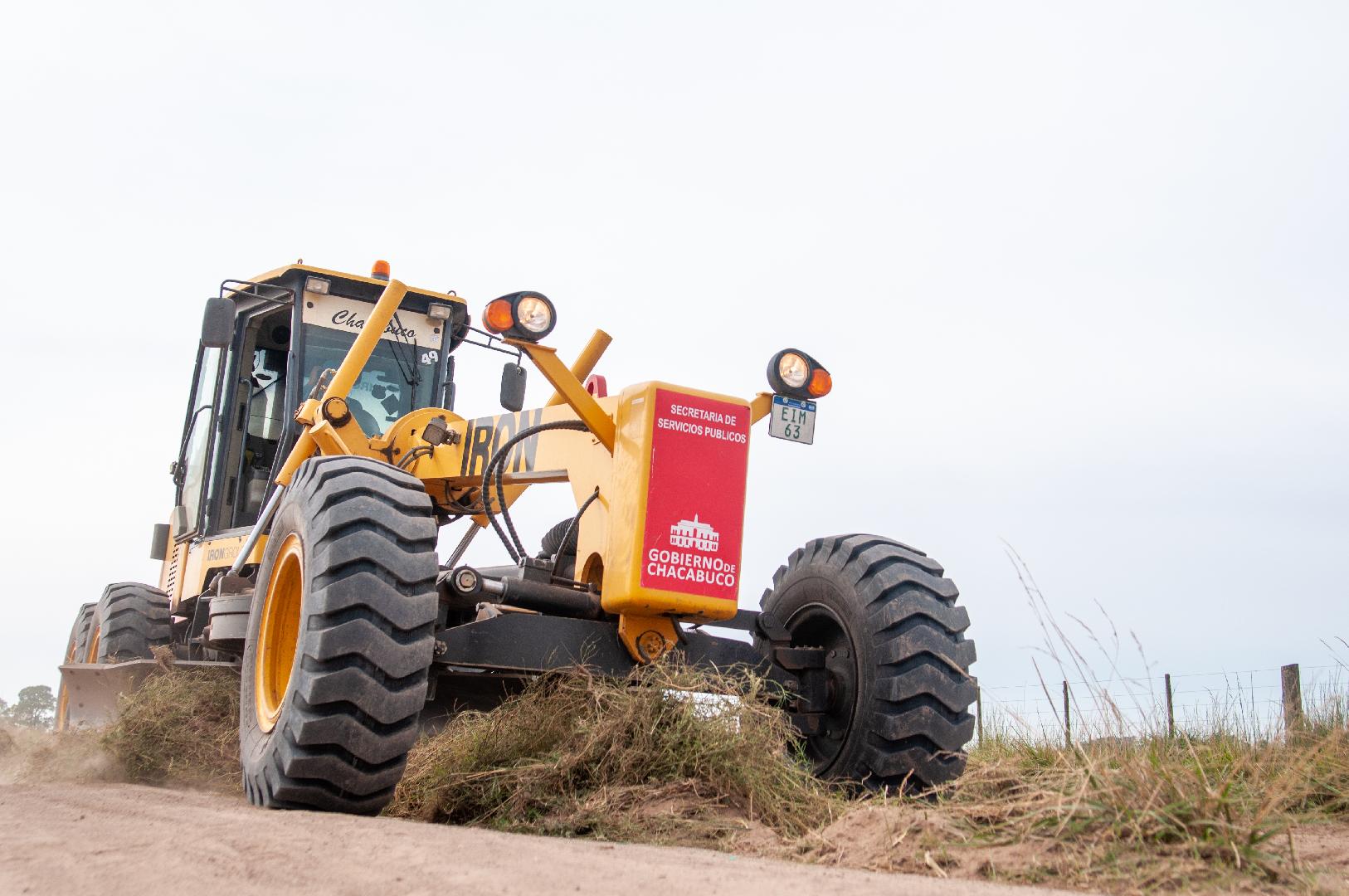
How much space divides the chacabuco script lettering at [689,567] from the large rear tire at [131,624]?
5033mm

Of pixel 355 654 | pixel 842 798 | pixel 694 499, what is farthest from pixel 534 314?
pixel 842 798

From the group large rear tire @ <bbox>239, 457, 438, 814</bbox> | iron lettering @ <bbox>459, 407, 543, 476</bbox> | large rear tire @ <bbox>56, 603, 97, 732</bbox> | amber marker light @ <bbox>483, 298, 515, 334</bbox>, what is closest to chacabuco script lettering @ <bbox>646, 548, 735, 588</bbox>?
large rear tire @ <bbox>239, 457, 438, 814</bbox>

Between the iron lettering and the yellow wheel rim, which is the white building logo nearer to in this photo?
the iron lettering

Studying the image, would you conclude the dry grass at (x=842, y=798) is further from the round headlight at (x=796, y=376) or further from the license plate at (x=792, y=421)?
the round headlight at (x=796, y=376)

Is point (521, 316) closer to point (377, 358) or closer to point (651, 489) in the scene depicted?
point (651, 489)

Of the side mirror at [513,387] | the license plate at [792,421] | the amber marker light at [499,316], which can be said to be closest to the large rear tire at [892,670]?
the license plate at [792,421]

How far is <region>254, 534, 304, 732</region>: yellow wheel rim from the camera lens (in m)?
5.32

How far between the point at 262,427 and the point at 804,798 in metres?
5.42

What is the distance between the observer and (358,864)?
3.19 metres

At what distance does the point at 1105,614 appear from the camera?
4.51 meters

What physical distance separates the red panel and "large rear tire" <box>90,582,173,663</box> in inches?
199

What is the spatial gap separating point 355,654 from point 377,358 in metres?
4.07

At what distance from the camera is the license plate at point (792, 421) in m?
5.56

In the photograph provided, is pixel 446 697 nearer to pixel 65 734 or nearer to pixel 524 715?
pixel 524 715
